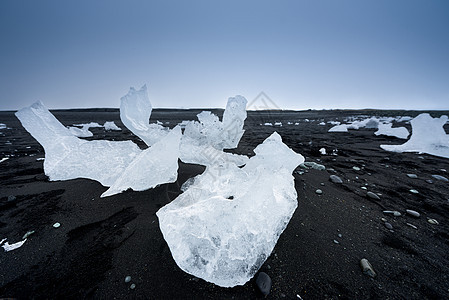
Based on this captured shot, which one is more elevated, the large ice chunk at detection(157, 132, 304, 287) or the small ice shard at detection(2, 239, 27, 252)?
the large ice chunk at detection(157, 132, 304, 287)

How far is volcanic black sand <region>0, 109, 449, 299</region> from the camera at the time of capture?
109 cm

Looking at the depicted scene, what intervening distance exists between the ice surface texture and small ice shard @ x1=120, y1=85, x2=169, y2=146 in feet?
1.00

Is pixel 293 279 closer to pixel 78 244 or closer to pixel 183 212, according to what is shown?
pixel 183 212

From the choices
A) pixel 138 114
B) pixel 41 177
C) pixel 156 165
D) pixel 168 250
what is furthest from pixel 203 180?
pixel 41 177

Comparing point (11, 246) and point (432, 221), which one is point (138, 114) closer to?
point (11, 246)

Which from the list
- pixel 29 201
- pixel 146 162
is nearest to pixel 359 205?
pixel 146 162

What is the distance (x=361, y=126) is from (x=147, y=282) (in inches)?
512

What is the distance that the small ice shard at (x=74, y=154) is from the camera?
2359 millimetres

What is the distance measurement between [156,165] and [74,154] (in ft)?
4.95

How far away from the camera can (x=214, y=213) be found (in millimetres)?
1203

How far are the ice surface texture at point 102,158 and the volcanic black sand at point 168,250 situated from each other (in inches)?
8.0

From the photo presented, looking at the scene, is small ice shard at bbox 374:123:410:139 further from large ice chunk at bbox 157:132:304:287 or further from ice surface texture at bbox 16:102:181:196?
ice surface texture at bbox 16:102:181:196

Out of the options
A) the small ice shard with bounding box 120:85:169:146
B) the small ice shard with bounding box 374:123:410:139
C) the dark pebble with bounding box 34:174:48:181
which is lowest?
the dark pebble with bounding box 34:174:48:181

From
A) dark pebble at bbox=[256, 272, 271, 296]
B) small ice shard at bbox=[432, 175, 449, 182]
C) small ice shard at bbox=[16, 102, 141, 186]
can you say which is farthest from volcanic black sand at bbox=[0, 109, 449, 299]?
small ice shard at bbox=[432, 175, 449, 182]
